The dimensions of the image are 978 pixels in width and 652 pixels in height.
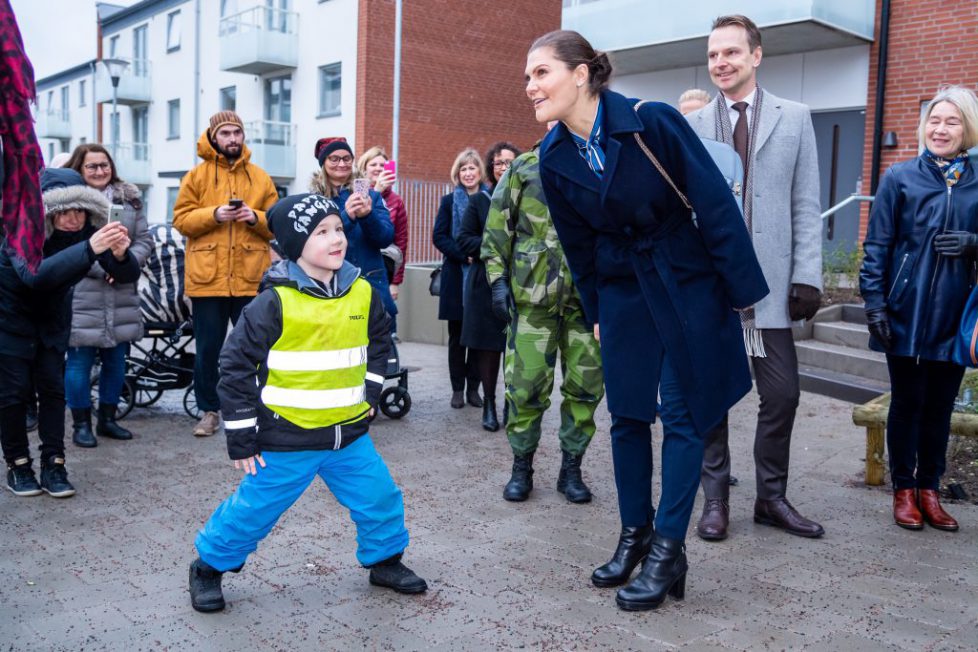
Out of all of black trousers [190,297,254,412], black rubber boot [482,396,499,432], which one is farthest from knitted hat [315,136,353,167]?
black rubber boot [482,396,499,432]

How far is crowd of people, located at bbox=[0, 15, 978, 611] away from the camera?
3.65 m

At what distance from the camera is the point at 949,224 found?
4.69 m

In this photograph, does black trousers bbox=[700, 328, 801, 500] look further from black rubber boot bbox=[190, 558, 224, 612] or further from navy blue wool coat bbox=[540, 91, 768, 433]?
black rubber boot bbox=[190, 558, 224, 612]

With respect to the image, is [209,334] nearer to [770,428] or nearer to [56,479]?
[56,479]

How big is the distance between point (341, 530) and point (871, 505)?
9.32ft

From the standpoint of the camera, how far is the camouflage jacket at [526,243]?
5262mm

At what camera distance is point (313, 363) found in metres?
3.67

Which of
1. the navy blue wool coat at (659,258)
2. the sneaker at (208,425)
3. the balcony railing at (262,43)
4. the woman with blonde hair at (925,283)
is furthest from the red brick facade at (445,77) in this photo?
the navy blue wool coat at (659,258)

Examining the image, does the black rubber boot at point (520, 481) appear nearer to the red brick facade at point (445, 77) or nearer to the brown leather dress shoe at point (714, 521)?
the brown leather dress shoe at point (714, 521)

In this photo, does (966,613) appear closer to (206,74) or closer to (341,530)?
(341,530)

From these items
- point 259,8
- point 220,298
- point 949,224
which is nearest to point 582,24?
point 220,298

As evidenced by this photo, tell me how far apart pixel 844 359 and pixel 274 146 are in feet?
73.9

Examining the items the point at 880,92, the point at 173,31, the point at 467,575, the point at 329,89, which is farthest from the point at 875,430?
the point at 173,31

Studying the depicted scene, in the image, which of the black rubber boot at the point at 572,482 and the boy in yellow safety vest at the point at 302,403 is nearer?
the boy in yellow safety vest at the point at 302,403
